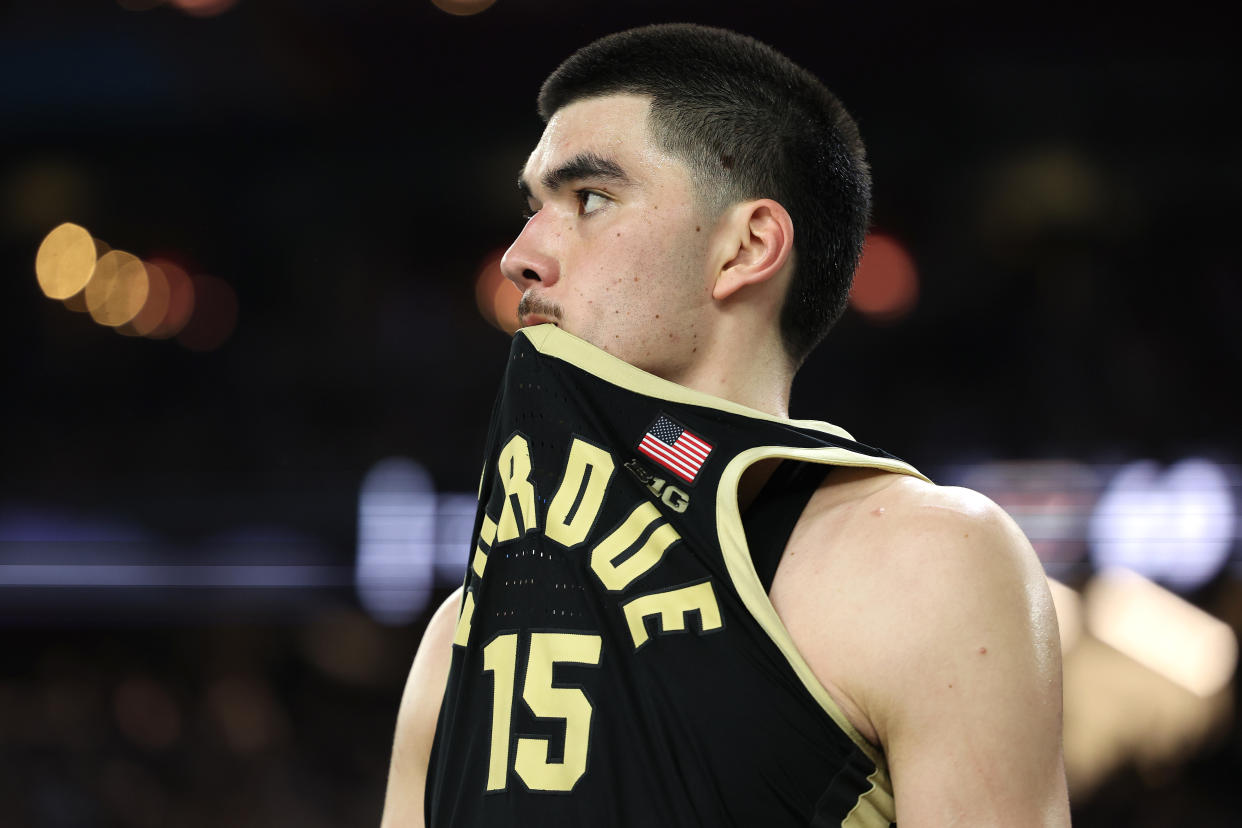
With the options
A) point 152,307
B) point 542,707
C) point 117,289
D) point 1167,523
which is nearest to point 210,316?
point 152,307

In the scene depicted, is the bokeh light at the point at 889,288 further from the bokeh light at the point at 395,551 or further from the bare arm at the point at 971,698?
the bare arm at the point at 971,698

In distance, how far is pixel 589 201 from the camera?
0.92m

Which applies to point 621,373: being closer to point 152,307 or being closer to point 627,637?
point 627,637

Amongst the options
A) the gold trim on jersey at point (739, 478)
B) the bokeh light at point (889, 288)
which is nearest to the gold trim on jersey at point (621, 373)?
the gold trim on jersey at point (739, 478)

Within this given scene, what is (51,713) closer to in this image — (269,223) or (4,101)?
(269,223)

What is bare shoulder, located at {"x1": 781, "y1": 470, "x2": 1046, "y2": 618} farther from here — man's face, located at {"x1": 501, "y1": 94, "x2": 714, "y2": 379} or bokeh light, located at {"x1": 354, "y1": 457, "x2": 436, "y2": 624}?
bokeh light, located at {"x1": 354, "y1": 457, "x2": 436, "y2": 624}

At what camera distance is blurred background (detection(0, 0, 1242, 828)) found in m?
4.30

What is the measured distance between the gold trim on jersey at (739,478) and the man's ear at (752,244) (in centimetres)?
10

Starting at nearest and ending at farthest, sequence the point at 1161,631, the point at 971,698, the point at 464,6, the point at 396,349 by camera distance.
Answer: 1. the point at 971,698
2. the point at 1161,631
3. the point at 464,6
4. the point at 396,349

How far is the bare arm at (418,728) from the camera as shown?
97 cm

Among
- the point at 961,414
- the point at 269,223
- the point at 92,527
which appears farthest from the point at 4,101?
the point at 961,414

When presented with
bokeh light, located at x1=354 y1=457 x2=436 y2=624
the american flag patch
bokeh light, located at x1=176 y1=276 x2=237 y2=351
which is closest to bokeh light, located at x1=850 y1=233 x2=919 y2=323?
bokeh light, located at x1=354 y1=457 x2=436 y2=624

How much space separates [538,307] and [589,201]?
0.29 ft

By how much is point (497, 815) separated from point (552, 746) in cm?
6
